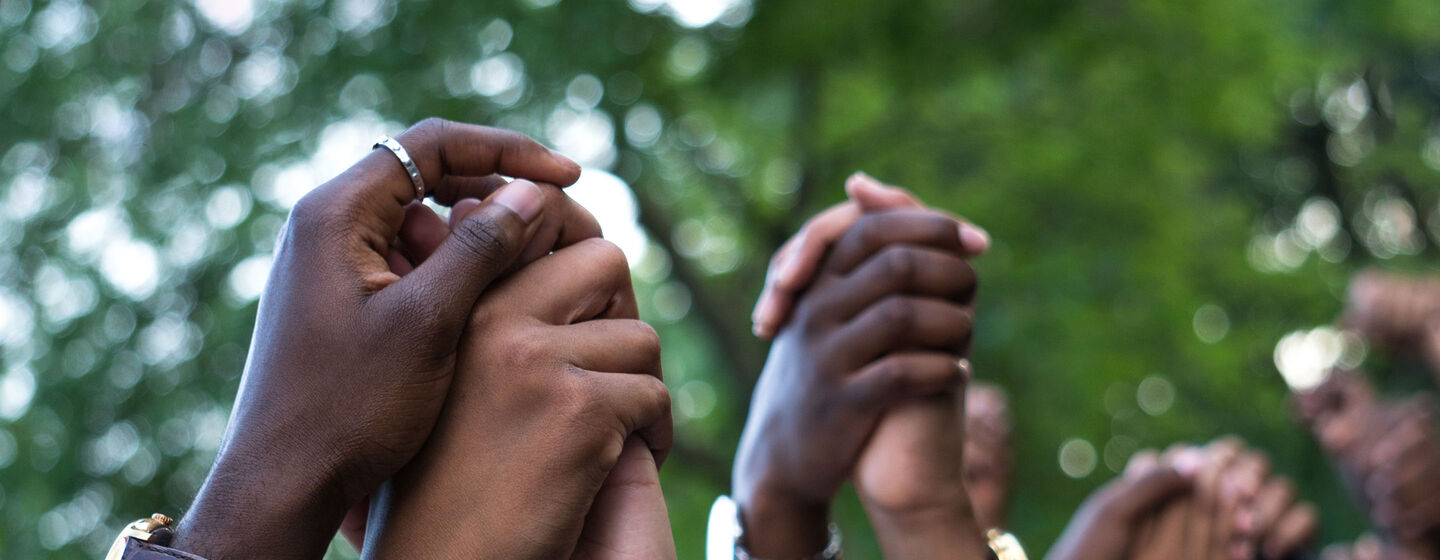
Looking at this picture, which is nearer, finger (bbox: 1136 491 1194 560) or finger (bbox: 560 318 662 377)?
finger (bbox: 560 318 662 377)

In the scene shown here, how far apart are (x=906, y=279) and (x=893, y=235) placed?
0.09 metres

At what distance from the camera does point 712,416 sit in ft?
28.2

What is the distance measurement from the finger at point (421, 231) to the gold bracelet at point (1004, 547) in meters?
1.07

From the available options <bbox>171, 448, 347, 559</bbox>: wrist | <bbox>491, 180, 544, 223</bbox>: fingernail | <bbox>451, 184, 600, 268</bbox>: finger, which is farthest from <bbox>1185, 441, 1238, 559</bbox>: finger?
<bbox>171, 448, 347, 559</bbox>: wrist

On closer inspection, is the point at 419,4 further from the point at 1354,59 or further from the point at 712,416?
the point at 1354,59

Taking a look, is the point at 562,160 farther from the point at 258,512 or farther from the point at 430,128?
the point at 258,512

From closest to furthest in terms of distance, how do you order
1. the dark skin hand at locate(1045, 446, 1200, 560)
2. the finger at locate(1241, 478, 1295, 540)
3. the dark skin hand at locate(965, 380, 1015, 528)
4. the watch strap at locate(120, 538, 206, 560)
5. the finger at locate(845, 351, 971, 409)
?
1. the watch strap at locate(120, 538, 206, 560)
2. the finger at locate(845, 351, 971, 409)
3. the dark skin hand at locate(1045, 446, 1200, 560)
4. the finger at locate(1241, 478, 1295, 540)
5. the dark skin hand at locate(965, 380, 1015, 528)

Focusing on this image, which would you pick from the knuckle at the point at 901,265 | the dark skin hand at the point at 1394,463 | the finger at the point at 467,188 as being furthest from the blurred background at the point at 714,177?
the finger at the point at 467,188

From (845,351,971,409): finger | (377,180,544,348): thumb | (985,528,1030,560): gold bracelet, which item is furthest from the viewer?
(985,528,1030,560): gold bracelet

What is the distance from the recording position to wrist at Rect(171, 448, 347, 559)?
1.10 metres

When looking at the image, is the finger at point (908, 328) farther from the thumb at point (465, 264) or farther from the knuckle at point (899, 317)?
the thumb at point (465, 264)

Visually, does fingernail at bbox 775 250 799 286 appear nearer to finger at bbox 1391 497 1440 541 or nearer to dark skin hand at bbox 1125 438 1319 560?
dark skin hand at bbox 1125 438 1319 560

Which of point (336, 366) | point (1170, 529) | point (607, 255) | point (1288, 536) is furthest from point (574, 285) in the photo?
point (1288, 536)

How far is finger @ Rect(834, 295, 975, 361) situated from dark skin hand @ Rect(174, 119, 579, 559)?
748mm
